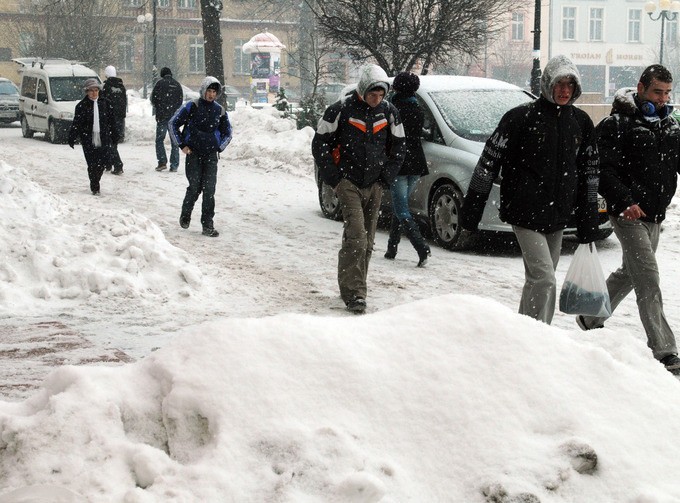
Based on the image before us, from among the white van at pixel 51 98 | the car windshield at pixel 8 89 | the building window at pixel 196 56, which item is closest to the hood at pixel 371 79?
the white van at pixel 51 98

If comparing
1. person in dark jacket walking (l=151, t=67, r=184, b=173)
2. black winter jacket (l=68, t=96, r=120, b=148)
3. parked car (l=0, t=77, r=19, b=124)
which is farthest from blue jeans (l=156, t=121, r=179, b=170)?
parked car (l=0, t=77, r=19, b=124)

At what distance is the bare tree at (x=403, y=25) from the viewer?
1956 centimetres

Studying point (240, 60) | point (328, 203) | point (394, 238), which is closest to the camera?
point (394, 238)

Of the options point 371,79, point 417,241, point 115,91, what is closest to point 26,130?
point 115,91

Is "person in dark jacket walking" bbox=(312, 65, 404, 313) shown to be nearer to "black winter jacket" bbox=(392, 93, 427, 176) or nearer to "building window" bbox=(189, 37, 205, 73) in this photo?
"black winter jacket" bbox=(392, 93, 427, 176)

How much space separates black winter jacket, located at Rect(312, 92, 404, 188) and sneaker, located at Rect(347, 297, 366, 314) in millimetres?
897

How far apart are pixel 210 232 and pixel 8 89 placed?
86.5 feet

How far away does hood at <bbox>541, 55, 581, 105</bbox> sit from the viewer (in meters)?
6.01

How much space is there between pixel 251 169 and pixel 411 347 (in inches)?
640

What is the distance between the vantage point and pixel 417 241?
34.6 ft

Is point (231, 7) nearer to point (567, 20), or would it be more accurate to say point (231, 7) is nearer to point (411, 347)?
point (567, 20)

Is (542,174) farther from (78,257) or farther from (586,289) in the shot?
(78,257)

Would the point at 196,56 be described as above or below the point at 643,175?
above

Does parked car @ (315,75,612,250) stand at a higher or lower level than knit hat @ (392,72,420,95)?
lower
